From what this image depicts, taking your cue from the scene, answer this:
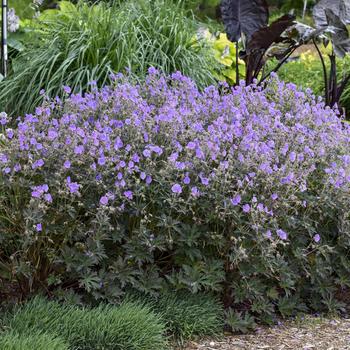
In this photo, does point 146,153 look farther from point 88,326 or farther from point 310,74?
point 310,74

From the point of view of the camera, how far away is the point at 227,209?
340 cm

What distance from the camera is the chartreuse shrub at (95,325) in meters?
3.00

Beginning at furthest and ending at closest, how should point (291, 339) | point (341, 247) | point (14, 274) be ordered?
point (341, 247) < point (291, 339) < point (14, 274)

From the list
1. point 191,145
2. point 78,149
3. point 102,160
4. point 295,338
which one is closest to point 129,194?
point 102,160

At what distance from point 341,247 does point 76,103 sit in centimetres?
164

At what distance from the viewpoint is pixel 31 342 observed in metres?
2.77

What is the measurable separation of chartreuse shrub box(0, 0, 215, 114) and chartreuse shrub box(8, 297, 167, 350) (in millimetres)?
2922

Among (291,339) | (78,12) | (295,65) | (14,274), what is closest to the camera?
(14,274)

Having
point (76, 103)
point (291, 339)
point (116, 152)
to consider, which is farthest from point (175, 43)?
point (291, 339)

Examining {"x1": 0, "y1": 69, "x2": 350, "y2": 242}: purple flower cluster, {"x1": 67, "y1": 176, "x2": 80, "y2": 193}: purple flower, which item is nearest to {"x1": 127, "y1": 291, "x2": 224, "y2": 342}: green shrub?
{"x1": 0, "y1": 69, "x2": 350, "y2": 242}: purple flower cluster

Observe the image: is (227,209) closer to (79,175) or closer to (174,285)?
(174,285)

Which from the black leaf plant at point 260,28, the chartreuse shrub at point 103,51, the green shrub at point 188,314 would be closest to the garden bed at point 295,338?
the green shrub at point 188,314

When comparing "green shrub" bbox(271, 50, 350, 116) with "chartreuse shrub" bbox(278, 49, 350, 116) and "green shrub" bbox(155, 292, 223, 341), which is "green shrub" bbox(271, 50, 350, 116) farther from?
"green shrub" bbox(155, 292, 223, 341)

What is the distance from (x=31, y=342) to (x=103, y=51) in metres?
3.85
